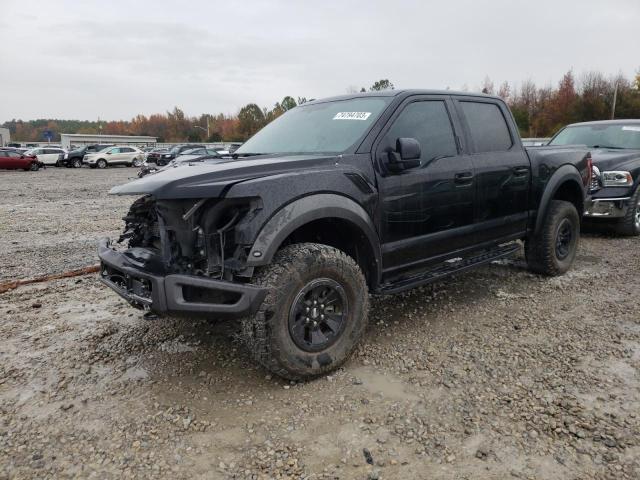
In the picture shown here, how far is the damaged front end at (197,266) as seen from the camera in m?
2.88

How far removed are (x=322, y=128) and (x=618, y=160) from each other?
18.3ft

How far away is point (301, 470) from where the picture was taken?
247cm

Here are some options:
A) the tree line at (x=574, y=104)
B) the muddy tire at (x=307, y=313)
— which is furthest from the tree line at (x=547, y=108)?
the muddy tire at (x=307, y=313)

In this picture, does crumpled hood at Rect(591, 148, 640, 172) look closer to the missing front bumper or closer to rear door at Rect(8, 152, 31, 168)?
the missing front bumper

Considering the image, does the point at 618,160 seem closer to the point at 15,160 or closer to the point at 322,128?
the point at 322,128

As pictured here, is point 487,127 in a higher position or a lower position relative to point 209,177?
higher

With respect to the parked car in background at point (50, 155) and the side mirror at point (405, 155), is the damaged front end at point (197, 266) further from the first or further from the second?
the parked car in background at point (50, 155)

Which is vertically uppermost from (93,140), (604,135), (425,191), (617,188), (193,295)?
(93,140)

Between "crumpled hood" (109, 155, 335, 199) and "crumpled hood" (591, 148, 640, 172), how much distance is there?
226 inches

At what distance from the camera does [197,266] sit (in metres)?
3.14

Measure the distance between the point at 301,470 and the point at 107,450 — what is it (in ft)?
3.40

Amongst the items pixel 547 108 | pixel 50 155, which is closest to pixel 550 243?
pixel 50 155

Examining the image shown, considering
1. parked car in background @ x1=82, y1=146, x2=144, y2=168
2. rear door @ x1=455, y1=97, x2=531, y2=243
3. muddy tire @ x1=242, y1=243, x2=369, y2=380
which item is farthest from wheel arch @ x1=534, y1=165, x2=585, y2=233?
parked car in background @ x1=82, y1=146, x2=144, y2=168

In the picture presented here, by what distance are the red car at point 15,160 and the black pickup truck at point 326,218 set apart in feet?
102
